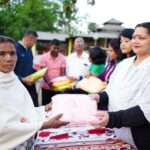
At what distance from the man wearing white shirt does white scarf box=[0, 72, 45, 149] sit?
341 centimetres

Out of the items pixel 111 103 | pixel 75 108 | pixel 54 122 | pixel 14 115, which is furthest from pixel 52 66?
pixel 14 115

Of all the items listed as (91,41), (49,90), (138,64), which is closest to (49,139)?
(138,64)

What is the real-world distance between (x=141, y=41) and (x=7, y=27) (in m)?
30.4

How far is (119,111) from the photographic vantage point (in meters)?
2.44

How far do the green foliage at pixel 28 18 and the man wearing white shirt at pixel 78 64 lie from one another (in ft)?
72.1

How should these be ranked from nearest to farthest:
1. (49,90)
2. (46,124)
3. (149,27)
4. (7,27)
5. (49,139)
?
(46,124)
(149,27)
(49,139)
(49,90)
(7,27)

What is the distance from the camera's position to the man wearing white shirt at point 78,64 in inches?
239

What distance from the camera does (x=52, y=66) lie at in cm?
625

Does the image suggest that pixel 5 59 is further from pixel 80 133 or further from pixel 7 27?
pixel 7 27

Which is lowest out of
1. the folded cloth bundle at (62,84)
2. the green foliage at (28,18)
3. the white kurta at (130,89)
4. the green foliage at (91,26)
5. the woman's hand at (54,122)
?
the green foliage at (91,26)

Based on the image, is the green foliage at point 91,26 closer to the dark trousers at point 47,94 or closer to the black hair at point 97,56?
the dark trousers at point 47,94

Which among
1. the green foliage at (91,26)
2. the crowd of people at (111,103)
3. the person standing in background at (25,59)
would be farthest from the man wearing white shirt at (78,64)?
the green foliage at (91,26)

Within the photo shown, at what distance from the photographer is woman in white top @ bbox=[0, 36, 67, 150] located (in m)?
2.18

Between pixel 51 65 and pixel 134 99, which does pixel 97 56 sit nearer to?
pixel 51 65
